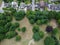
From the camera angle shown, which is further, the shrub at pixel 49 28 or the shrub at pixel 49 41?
the shrub at pixel 49 28

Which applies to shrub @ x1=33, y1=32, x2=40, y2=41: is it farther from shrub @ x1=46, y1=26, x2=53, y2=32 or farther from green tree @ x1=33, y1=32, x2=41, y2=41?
shrub @ x1=46, y1=26, x2=53, y2=32

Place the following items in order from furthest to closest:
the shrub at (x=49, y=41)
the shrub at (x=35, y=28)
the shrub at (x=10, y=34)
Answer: the shrub at (x=10, y=34) → the shrub at (x=35, y=28) → the shrub at (x=49, y=41)

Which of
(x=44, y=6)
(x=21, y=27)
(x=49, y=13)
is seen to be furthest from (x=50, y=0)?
(x=21, y=27)

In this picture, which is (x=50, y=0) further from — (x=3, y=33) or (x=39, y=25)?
(x=3, y=33)

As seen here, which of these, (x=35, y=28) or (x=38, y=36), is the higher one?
(x=35, y=28)

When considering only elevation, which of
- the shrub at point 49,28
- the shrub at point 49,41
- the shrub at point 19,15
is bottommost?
the shrub at point 49,41


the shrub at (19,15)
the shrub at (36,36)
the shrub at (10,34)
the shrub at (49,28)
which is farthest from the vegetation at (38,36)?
the shrub at (19,15)

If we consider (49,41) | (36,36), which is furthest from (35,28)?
(49,41)

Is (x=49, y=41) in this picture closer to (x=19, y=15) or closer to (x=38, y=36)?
(x=38, y=36)

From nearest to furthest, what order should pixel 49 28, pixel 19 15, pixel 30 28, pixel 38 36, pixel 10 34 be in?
1. pixel 38 36
2. pixel 49 28
3. pixel 10 34
4. pixel 30 28
5. pixel 19 15

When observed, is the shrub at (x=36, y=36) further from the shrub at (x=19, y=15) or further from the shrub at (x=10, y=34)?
the shrub at (x=19, y=15)

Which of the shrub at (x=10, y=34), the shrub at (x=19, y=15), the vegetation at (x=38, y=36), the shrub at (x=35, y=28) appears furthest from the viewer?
the shrub at (x=19, y=15)
